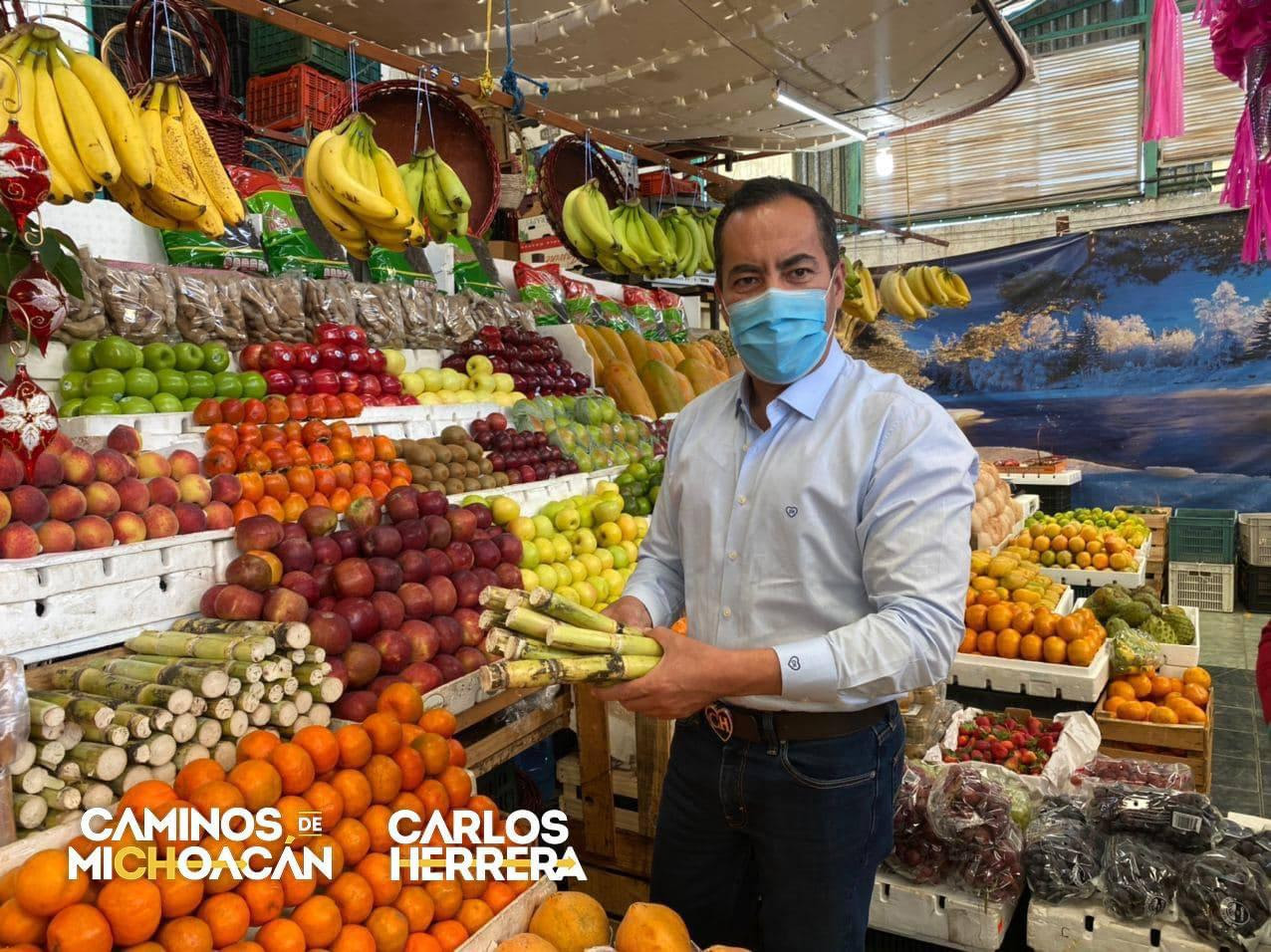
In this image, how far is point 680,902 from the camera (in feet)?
6.04

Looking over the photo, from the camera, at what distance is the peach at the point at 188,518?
262 centimetres

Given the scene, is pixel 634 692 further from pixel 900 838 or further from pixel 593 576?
pixel 593 576

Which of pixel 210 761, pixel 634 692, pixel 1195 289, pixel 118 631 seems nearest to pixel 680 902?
pixel 634 692

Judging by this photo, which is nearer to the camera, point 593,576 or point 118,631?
point 118,631

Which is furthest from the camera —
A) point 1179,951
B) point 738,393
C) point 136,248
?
point 136,248

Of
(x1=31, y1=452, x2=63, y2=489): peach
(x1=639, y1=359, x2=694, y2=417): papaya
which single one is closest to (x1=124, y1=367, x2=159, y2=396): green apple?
(x1=31, y1=452, x2=63, y2=489): peach

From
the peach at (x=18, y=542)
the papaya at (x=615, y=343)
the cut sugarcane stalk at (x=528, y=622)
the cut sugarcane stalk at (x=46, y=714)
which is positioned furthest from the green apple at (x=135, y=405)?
the papaya at (x=615, y=343)

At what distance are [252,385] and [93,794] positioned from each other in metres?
1.94

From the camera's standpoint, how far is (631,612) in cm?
181

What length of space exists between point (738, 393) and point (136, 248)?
3.11 meters

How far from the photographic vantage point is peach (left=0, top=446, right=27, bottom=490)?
86.3 inches

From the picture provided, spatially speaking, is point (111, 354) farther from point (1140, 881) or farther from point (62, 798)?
point (1140, 881)

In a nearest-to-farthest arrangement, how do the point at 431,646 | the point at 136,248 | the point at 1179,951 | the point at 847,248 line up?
the point at 1179,951 → the point at 431,646 → the point at 136,248 → the point at 847,248

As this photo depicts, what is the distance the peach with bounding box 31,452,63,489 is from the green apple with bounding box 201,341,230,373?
104cm
